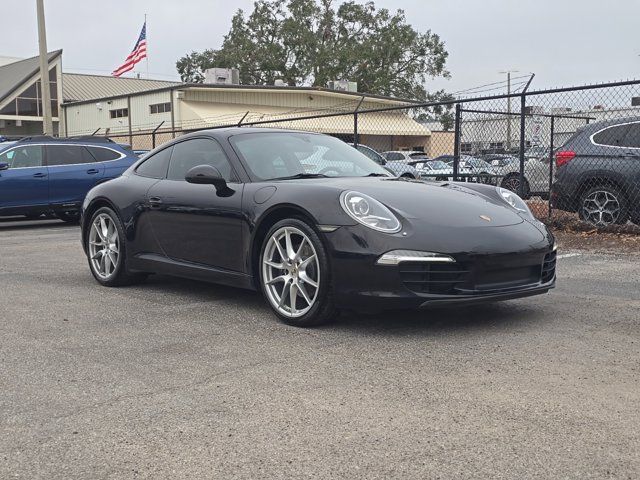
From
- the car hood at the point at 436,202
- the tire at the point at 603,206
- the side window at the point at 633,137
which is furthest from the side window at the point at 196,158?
the side window at the point at 633,137

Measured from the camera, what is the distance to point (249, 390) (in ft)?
11.7

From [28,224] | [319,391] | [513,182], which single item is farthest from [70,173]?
[319,391]

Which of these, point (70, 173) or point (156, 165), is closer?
point (156, 165)

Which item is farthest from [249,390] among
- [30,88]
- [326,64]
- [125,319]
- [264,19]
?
[264,19]

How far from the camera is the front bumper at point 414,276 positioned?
4.42m

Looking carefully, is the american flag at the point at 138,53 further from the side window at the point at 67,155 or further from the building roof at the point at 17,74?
the side window at the point at 67,155

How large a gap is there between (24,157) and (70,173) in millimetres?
826

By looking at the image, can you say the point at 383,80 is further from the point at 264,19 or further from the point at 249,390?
the point at 249,390

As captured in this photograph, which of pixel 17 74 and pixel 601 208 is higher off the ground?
pixel 17 74

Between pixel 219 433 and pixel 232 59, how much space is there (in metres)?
56.9

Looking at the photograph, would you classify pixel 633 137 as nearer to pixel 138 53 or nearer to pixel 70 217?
pixel 70 217

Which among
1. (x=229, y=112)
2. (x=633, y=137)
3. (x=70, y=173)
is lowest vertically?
(x=70, y=173)

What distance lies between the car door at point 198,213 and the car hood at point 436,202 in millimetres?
753

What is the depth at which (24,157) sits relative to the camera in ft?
43.1
